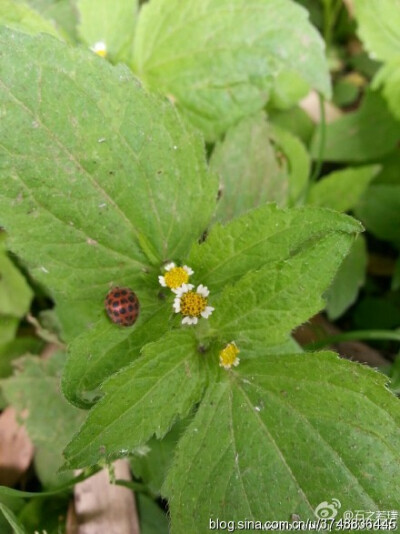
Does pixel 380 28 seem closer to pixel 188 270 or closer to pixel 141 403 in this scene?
pixel 188 270

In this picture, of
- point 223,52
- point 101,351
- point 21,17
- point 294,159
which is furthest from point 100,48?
point 101,351

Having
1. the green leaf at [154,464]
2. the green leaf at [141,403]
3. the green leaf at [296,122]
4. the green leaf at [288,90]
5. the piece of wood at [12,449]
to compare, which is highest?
the green leaf at [288,90]

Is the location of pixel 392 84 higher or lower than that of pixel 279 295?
higher

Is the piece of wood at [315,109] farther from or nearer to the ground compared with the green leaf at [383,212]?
farther from the ground

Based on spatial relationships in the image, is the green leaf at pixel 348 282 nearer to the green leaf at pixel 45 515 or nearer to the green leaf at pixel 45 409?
the green leaf at pixel 45 409

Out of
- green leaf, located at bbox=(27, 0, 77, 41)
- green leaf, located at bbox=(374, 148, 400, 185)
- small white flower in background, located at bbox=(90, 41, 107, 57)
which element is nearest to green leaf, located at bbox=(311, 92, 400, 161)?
A: green leaf, located at bbox=(374, 148, 400, 185)

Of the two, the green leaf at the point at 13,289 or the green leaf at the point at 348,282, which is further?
the green leaf at the point at 348,282

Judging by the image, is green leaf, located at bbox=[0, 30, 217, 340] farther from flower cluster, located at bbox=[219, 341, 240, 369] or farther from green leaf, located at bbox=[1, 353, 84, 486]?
green leaf, located at bbox=[1, 353, 84, 486]

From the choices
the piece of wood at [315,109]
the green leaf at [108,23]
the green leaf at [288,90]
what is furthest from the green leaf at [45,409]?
the piece of wood at [315,109]
